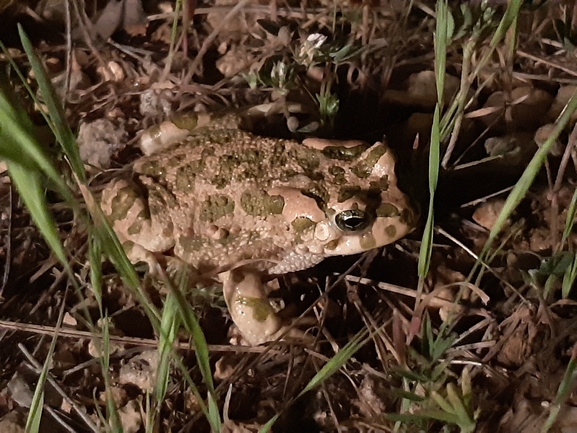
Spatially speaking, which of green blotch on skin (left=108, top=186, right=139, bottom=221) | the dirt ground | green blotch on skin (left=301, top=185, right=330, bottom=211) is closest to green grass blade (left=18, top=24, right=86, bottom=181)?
the dirt ground

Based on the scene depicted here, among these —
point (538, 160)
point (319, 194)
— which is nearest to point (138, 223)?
point (319, 194)

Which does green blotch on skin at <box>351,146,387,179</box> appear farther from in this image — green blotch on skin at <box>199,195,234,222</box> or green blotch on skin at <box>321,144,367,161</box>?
green blotch on skin at <box>199,195,234,222</box>

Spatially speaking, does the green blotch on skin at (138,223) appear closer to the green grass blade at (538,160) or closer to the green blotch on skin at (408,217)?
the green blotch on skin at (408,217)

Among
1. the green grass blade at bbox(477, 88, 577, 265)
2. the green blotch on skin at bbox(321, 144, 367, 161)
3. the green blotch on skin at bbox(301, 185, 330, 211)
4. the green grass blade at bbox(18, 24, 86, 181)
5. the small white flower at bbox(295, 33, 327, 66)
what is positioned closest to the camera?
the green grass blade at bbox(18, 24, 86, 181)

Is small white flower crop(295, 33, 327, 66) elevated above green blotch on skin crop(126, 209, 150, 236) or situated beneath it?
elevated above

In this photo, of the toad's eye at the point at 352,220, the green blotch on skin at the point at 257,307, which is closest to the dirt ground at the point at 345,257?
the green blotch on skin at the point at 257,307

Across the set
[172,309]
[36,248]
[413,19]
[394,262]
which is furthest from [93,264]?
[413,19]

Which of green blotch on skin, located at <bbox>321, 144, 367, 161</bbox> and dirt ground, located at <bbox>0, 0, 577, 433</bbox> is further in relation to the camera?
green blotch on skin, located at <bbox>321, 144, 367, 161</bbox>
